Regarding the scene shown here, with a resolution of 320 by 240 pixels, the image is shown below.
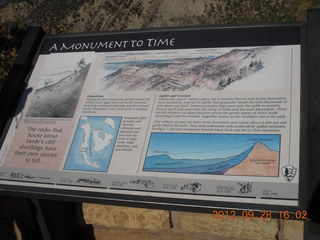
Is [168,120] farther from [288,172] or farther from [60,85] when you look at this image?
[60,85]

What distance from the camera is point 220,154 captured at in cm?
143

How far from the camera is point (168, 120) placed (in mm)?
1567

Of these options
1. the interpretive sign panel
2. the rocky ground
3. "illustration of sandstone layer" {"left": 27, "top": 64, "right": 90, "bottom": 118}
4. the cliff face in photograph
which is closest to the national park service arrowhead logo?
the interpretive sign panel

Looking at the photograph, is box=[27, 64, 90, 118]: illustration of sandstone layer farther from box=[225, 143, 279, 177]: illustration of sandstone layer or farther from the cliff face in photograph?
box=[225, 143, 279, 177]: illustration of sandstone layer

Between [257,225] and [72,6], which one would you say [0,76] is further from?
[72,6]

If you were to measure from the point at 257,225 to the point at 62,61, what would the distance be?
112cm

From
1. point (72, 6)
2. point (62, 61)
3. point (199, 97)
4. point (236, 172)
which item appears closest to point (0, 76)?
point (62, 61)

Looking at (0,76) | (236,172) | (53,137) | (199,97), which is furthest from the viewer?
(0,76)

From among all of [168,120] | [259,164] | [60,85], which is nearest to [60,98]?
[60,85]

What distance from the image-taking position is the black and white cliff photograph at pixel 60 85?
180 cm

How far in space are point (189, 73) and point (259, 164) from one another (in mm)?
501

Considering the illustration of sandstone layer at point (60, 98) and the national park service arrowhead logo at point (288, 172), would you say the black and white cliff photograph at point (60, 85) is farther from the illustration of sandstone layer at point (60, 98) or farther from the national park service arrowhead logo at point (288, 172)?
the national park service arrowhead logo at point (288, 172)

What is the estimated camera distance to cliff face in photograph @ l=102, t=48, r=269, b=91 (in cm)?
162

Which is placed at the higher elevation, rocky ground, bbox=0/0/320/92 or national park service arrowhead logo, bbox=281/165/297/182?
rocky ground, bbox=0/0/320/92
